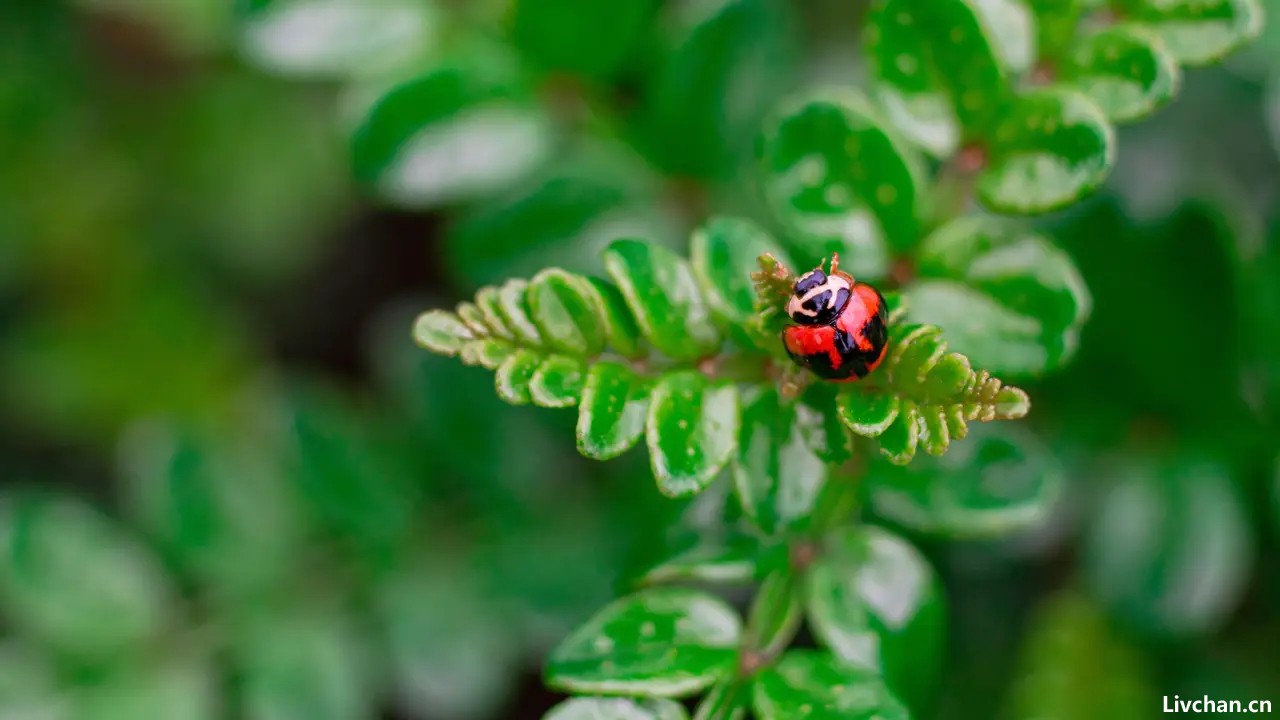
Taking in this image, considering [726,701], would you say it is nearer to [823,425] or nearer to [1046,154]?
[823,425]

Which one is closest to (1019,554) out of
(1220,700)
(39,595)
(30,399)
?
(1220,700)

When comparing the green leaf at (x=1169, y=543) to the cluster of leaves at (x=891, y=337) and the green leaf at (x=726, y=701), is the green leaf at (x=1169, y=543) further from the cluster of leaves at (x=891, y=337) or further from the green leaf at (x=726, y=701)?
the green leaf at (x=726, y=701)

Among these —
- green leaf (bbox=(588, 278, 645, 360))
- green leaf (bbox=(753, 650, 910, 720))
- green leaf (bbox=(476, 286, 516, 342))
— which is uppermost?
green leaf (bbox=(476, 286, 516, 342))

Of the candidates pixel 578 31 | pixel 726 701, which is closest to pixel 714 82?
pixel 578 31

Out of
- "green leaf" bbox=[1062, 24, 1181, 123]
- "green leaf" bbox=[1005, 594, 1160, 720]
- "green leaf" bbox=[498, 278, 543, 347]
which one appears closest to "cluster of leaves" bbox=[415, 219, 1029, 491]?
"green leaf" bbox=[498, 278, 543, 347]

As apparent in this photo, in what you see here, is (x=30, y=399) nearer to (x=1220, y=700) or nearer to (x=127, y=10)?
(x=127, y=10)

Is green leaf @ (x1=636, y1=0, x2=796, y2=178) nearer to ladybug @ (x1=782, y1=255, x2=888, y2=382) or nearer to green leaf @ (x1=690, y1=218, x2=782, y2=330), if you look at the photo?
green leaf @ (x1=690, y1=218, x2=782, y2=330)
